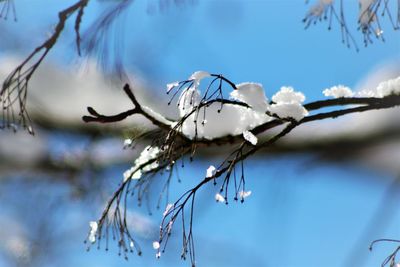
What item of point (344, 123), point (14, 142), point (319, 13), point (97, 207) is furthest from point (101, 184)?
point (319, 13)

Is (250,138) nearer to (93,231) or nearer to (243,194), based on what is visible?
(243,194)

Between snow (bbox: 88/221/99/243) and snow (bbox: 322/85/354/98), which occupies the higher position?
snow (bbox: 322/85/354/98)

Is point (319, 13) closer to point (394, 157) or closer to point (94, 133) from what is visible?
point (394, 157)

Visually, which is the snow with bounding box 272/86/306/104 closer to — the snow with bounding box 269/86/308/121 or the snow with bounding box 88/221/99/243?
the snow with bounding box 269/86/308/121

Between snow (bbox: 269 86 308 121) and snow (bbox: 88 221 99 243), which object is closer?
snow (bbox: 269 86 308 121)

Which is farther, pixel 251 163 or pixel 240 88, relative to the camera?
pixel 251 163

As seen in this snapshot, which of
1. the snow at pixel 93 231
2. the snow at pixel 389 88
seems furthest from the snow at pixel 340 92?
the snow at pixel 93 231

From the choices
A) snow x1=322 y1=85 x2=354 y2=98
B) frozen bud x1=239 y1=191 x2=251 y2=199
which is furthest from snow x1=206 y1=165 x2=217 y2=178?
snow x1=322 y1=85 x2=354 y2=98

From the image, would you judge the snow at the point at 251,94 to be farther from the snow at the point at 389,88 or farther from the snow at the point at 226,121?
the snow at the point at 389,88
